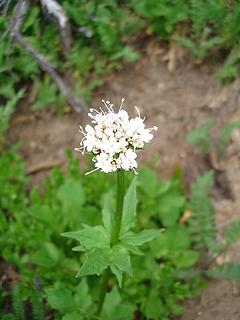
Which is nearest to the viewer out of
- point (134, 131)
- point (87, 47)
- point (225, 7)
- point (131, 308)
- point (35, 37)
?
point (134, 131)

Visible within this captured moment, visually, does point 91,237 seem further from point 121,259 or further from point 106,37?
point 106,37

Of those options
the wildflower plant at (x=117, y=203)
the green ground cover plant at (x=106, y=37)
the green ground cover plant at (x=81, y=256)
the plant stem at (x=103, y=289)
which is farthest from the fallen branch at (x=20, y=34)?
the plant stem at (x=103, y=289)

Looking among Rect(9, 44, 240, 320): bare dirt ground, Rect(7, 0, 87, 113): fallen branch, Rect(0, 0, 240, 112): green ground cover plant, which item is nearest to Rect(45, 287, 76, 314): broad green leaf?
Rect(9, 44, 240, 320): bare dirt ground

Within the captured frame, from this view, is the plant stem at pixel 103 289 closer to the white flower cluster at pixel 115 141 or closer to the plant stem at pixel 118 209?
the plant stem at pixel 118 209

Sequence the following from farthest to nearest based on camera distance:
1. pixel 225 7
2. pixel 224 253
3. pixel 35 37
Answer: pixel 35 37 < pixel 225 7 < pixel 224 253

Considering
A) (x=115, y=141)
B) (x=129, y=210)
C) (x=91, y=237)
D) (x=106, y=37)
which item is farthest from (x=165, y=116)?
(x=115, y=141)

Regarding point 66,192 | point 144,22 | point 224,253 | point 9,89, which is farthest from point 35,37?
point 224,253

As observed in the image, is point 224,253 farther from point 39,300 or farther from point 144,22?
point 144,22
